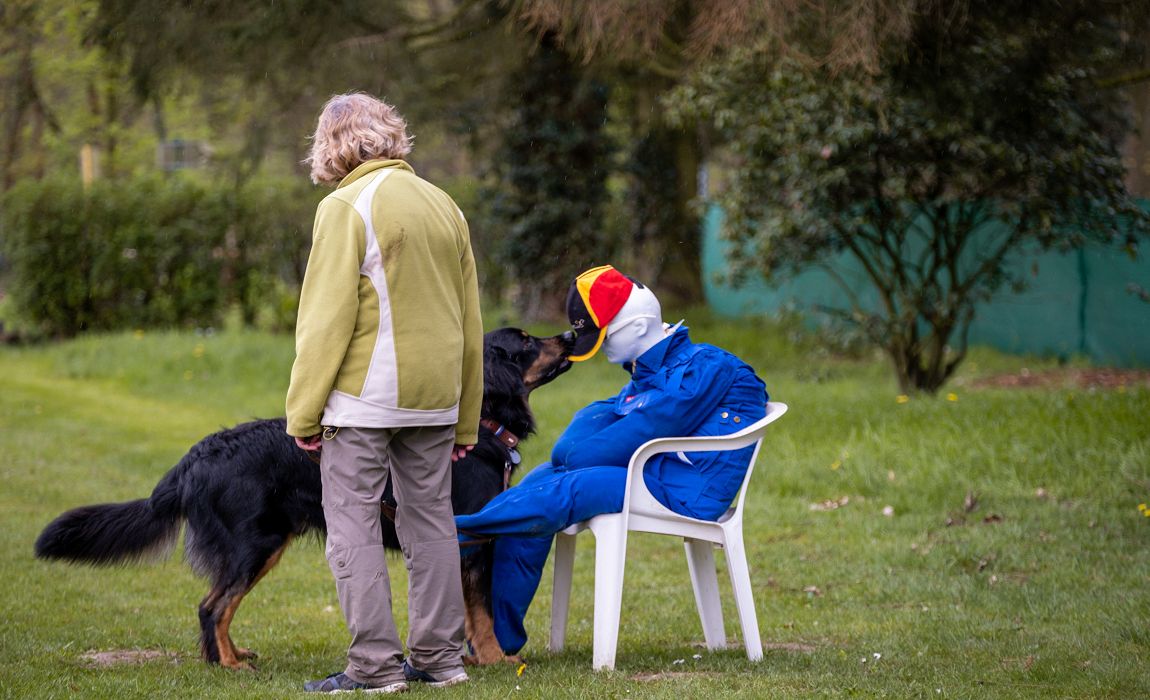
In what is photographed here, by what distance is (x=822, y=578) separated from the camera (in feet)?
18.3

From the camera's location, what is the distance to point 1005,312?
487 inches

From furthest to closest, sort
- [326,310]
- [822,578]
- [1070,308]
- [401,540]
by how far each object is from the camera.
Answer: [1070,308] → [822,578] → [401,540] → [326,310]

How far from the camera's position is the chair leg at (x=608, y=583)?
3684mm

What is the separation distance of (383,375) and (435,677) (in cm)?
98

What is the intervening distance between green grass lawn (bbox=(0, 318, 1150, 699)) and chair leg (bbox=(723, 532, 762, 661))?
0.08 meters

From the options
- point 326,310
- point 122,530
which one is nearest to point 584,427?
point 326,310

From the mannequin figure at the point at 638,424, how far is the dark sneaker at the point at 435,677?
0.45 metres

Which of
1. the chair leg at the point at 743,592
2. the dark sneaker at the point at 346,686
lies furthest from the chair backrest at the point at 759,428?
the dark sneaker at the point at 346,686

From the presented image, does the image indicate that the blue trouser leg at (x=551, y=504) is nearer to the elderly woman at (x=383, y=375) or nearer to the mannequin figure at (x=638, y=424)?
the mannequin figure at (x=638, y=424)

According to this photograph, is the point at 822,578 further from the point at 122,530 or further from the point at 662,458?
the point at 122,530

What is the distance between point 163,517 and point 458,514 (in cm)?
103

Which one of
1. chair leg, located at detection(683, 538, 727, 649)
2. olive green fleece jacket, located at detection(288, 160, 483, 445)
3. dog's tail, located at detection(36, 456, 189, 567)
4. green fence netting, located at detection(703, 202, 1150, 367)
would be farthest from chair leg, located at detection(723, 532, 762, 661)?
green fence netting, located at detection(703, 202, 1150, 367)

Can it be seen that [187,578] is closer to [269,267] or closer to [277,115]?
[277,115]

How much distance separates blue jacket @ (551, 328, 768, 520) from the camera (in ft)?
12.2
